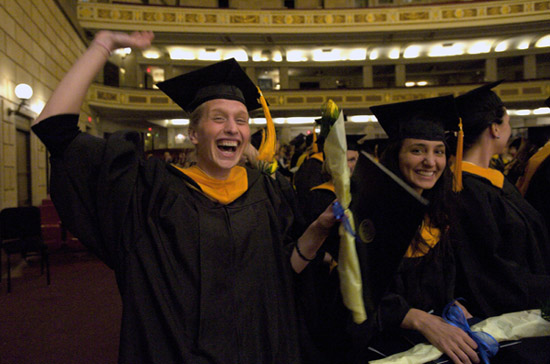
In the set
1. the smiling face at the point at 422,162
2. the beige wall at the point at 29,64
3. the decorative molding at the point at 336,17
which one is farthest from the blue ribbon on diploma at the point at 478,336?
the decorative molding at the point at 336,17

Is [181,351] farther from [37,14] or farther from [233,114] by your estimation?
[37,14]

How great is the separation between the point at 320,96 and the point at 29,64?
13576mm

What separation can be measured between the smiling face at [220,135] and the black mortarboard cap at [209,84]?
5 cm

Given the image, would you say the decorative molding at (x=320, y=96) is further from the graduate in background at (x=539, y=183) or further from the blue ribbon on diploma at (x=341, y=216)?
the blue ribbon on diploma at (x=341, y=216)

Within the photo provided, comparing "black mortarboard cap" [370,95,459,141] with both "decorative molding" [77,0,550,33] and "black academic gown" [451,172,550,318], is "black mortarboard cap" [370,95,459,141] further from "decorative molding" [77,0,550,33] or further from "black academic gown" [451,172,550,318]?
"decorative molding" [77,0,550,33]

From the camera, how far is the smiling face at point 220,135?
1407mm

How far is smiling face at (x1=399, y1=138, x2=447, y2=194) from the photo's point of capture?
1691mm

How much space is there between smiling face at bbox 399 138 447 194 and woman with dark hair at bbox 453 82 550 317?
0.33 metres

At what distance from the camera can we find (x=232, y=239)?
1.35 m

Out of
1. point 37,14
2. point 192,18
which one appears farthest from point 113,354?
point 192,18

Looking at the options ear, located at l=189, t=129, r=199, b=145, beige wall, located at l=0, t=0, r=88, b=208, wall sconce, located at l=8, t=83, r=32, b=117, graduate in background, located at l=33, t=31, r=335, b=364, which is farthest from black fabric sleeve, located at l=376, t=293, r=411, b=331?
wall sconce, located at l=8, t=83, r=32, b=117

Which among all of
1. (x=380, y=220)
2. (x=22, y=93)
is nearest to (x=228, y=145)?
(x=380, y=220)

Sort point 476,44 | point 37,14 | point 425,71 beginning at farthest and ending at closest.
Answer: point 425,71 < point 476,44 < point 37,14

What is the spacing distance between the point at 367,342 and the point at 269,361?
Answer: 419 millimetres
